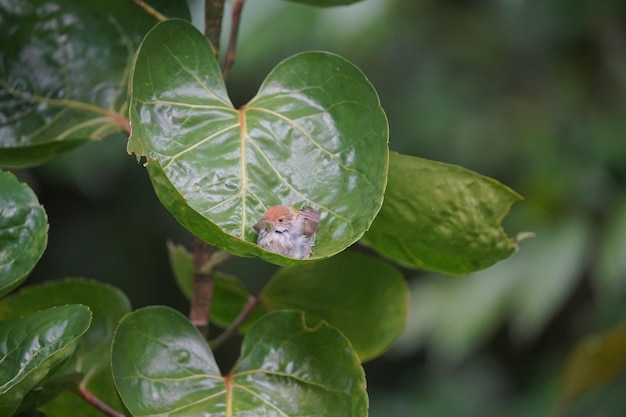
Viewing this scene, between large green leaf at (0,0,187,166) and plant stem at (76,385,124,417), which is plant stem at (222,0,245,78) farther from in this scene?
plant stem at (76,385,124,417)

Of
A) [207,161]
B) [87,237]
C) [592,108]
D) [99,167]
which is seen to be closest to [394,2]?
[592,108]

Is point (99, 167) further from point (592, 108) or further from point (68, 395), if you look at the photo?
point (68, 395)

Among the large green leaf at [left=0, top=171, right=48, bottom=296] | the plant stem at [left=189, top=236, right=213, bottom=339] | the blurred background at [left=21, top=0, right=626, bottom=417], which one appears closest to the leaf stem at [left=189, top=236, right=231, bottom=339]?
the plant stem at [left=189, top=236, right=213, bottom=339]

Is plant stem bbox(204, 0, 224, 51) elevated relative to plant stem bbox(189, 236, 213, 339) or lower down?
elevated

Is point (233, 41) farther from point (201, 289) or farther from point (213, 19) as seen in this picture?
point (201, 289)

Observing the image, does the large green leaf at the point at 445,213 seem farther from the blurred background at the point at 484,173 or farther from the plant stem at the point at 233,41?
the blurred background at the point at 484,173

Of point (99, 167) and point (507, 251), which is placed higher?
point (507, 251)

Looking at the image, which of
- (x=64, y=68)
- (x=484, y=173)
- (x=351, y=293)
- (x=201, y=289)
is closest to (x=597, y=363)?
(x=351, y=293)

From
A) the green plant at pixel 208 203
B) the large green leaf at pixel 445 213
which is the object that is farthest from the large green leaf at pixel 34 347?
the large green leaf at pixel 445 213
